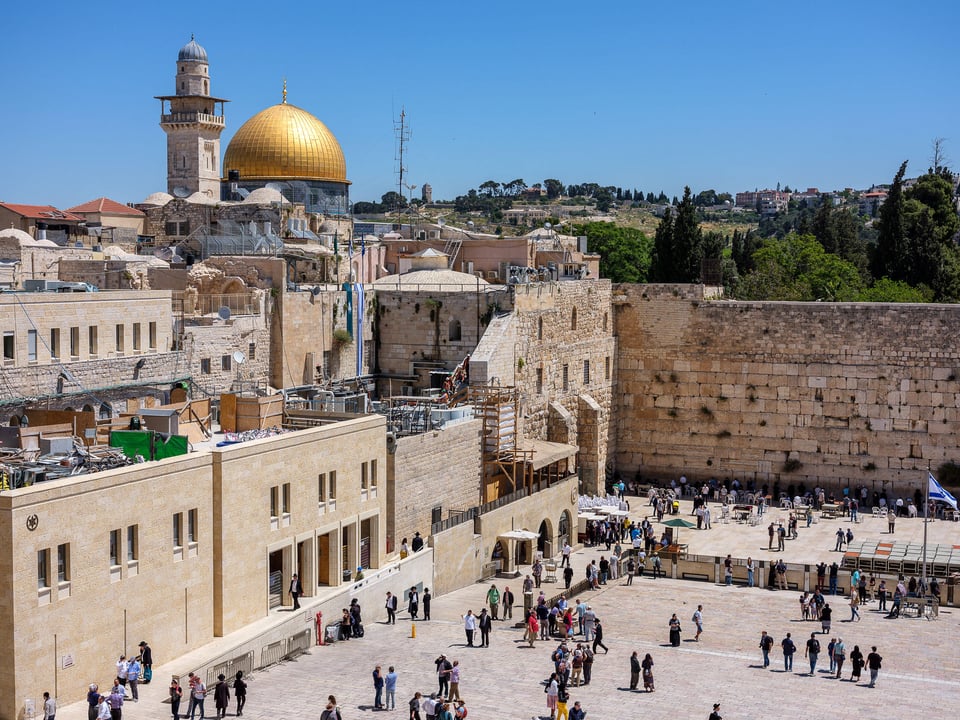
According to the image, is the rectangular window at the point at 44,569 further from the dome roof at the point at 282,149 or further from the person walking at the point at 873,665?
the dome roof at the point at 282,149

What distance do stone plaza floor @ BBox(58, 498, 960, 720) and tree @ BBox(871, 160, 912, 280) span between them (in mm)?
26346

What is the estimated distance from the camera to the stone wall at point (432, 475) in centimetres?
2562

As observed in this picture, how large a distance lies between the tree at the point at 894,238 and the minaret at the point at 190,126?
2653 centimetres

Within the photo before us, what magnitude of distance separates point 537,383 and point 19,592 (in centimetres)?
1979

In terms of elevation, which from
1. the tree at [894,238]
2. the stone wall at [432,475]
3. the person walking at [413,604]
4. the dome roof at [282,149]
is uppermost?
the dome roof at [282,149]

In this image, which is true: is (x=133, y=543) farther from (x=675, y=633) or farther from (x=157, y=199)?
(x=157, y=199)

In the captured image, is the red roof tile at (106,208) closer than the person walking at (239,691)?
No

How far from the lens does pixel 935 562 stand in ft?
90.2

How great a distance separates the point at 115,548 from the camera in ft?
58.2

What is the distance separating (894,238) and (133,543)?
3968 cm

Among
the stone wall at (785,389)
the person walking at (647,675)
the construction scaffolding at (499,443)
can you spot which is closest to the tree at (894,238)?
the stone wall at (785,389)

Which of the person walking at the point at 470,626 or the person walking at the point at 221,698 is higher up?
the person walking at the point at 221,698

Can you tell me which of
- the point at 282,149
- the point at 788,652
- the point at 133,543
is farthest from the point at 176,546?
the point at 282,149

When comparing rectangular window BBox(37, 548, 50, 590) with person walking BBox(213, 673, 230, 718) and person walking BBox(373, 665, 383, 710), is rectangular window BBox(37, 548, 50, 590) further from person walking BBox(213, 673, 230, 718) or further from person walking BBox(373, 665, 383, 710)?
person walking BBox(373, 665, 383, 710)
